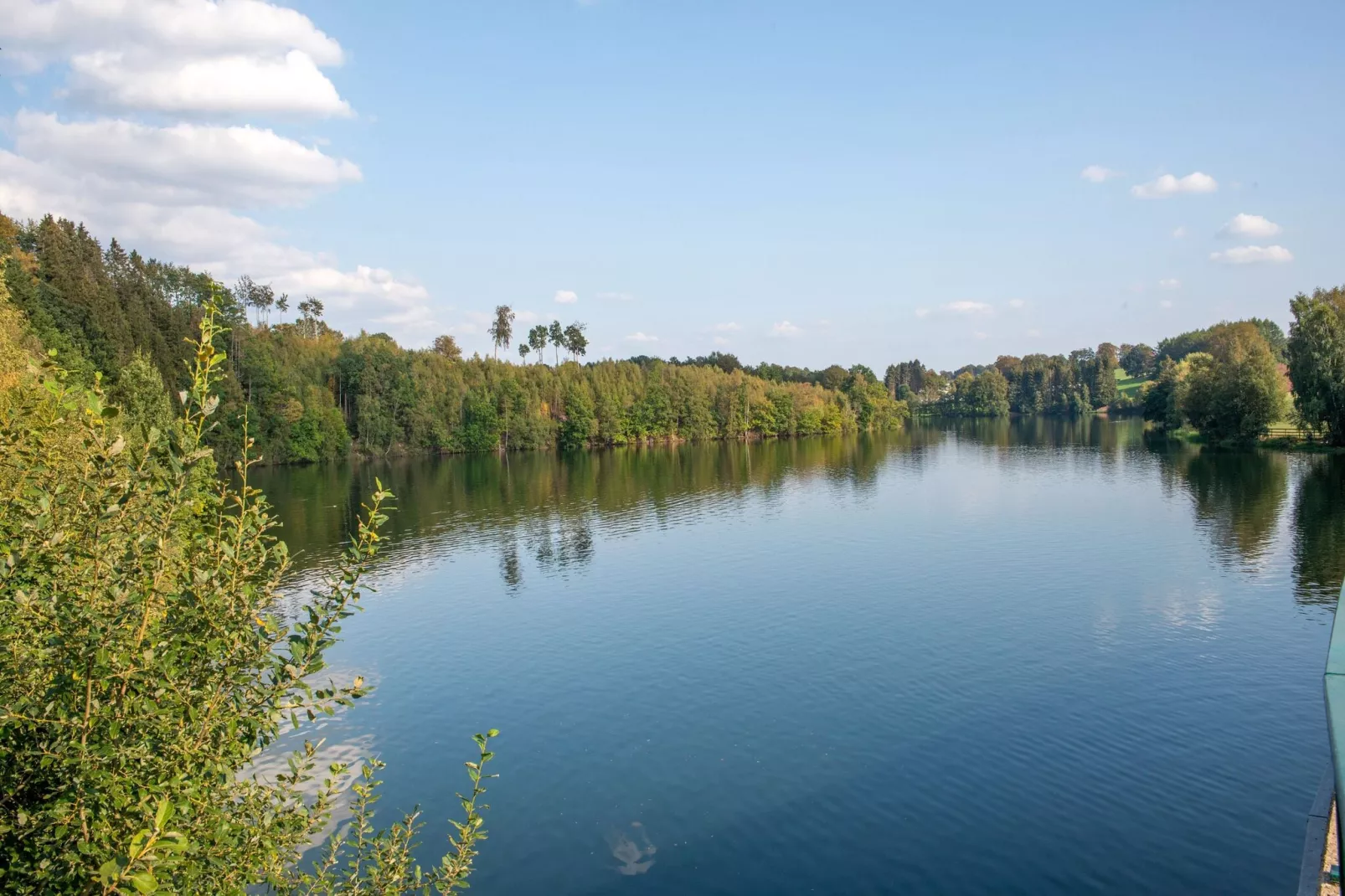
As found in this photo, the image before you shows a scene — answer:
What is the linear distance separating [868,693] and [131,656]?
22.2 meters

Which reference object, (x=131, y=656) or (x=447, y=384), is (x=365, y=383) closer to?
(x=447, y=384)

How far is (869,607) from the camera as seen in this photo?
108 feet

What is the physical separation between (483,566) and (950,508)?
33.1 metres

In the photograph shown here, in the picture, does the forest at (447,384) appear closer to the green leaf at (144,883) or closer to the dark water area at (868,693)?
the dark water area at (868,693)

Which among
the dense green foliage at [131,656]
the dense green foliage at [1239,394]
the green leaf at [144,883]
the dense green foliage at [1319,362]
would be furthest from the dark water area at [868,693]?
the dense green foliage at [1239,394]

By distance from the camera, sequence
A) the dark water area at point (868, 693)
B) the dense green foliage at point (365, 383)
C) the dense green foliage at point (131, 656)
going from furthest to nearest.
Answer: the dense green foliage at point (365, 383) → the dark water area at point (868, 693) → the dense green foliage at point (131, 656)

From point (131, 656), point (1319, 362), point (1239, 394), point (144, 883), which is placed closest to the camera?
point (144, 883)

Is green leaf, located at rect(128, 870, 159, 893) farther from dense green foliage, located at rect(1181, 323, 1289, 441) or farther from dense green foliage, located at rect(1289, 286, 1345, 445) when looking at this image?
dense green foliage, located at rect(1181, 323, 1289, 441)

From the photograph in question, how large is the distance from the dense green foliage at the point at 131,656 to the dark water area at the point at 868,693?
11932 millimetres

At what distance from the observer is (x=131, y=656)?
4965 mm

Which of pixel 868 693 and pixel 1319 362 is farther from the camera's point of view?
pixel 1319 362

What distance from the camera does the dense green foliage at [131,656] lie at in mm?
4734

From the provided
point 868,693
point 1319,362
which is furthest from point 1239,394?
point 868,693

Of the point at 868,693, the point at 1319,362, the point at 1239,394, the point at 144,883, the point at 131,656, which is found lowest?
the point at 868,693
